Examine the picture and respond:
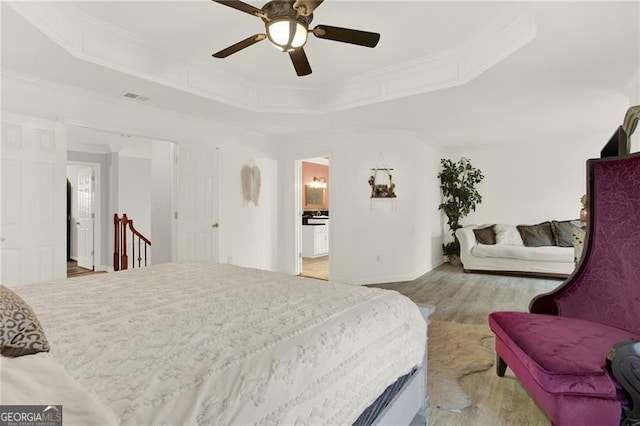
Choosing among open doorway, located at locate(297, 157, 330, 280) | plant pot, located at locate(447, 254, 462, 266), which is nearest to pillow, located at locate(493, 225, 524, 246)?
plant pot, located at locate(447, 254, 462, 266)

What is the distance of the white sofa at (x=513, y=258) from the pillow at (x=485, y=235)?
70 millimetres

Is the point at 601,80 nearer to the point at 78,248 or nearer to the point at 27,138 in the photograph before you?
the point at 27,138

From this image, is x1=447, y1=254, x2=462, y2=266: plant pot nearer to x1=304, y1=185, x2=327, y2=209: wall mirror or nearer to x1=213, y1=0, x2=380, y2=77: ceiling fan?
x1=304, y1=185, x2=327, y2=209: wall mirror

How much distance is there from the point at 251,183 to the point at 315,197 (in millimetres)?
3843

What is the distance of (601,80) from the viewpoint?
10.8 ft

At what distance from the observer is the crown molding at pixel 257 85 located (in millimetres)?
2494

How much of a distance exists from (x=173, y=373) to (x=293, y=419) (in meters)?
0.35

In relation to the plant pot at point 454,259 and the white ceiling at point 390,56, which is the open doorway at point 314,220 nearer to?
the plant pot at point 454,259

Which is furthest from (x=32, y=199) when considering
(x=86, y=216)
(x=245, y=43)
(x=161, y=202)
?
(x=86, y=216)

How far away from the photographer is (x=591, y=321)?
1.97 meters

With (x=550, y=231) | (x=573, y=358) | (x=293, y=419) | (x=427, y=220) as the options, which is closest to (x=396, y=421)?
(x=293, y=419)

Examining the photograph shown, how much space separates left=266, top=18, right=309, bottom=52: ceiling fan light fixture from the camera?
1987 mm

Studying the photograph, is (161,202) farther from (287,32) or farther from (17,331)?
(17,331)

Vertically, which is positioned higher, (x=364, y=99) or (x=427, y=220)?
(x=364, y=99)
